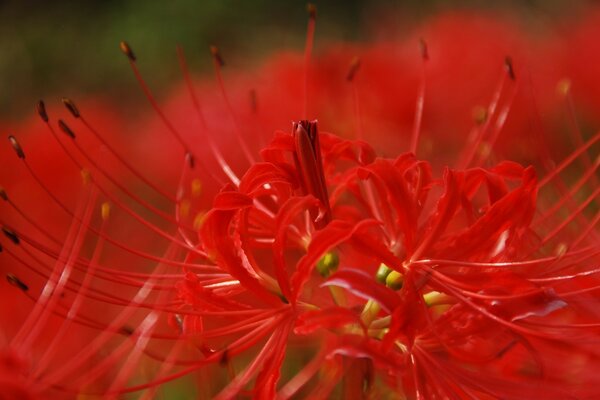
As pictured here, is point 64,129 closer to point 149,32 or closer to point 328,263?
point 328,263

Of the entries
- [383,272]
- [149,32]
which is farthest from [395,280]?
[149,32]

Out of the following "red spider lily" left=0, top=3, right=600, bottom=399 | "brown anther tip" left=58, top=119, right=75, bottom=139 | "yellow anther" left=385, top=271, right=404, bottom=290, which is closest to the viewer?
"red spider lily" left=0, top=3, right=600, bottom=399

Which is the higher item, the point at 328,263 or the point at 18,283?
the point at 328,263

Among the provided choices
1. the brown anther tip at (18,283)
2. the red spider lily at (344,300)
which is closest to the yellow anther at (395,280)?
the red spider lily at (344,300)

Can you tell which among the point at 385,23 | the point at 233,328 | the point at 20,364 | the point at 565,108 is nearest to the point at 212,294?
the point at 233,328

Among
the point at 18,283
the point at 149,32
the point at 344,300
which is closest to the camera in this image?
the point at 18,283

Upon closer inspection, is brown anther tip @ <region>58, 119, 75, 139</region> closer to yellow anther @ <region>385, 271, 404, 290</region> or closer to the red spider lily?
the red spider lily

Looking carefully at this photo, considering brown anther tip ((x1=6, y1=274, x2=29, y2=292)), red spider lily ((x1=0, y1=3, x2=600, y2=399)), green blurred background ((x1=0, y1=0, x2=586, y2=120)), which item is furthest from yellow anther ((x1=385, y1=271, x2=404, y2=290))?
green blurred background ((x1=0, y1=0, x2=586, y2=120))

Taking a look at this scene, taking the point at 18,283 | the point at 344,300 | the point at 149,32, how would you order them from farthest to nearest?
1. the point at 149,32
2. the point at 344,300
3. the point at 18,283
